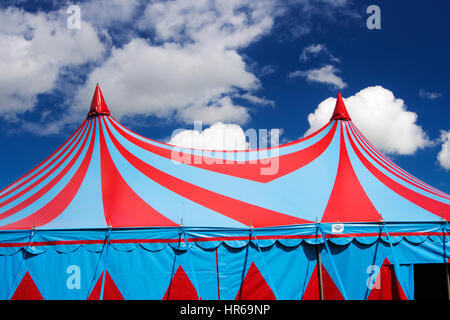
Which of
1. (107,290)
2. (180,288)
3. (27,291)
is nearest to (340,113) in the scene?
(180,288)

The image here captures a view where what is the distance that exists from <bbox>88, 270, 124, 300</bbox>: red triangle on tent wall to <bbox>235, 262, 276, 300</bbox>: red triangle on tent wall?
5.40ft

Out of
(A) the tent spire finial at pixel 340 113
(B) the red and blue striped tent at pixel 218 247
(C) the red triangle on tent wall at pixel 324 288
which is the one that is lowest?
(C) the red triangle on tent wall at pixel 324 288

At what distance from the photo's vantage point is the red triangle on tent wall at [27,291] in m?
5.59

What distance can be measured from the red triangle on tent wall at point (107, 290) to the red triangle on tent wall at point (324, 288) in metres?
2.57

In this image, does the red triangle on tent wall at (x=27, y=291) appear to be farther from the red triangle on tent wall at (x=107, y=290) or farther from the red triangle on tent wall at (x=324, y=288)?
the red triangle on tent wall at (x=324, y=288)

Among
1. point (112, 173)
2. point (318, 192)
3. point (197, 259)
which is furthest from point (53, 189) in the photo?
point (318, 192)

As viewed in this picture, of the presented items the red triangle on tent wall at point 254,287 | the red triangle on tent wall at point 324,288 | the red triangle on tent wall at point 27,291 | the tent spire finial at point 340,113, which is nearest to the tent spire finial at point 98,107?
the red triangle on tent wall at point 27,291

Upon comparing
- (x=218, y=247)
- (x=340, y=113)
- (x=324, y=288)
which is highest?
(x=340, y=113)

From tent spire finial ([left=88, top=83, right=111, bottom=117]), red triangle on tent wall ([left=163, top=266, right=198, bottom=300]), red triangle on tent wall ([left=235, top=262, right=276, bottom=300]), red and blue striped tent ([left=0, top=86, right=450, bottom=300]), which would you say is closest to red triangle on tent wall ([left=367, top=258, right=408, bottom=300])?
red and blue striped tent ([left=0, top=86, right=450, bottom=300])

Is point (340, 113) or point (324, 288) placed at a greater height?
point (340, 113)

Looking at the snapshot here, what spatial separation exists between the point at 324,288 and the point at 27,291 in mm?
4098

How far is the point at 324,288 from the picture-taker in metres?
5.65

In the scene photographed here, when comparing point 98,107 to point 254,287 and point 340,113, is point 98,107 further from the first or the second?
point 340,113

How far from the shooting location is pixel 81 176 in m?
6.70
